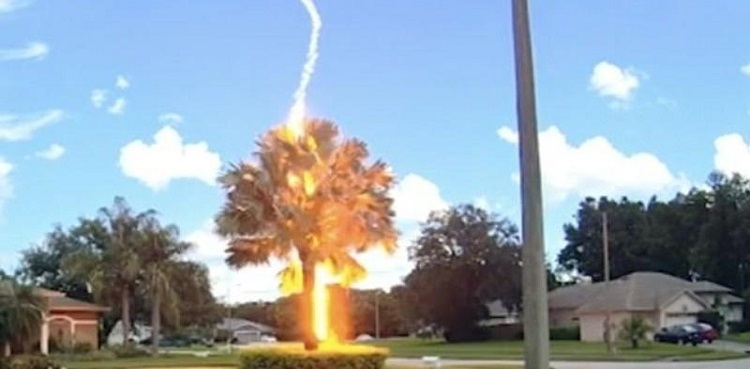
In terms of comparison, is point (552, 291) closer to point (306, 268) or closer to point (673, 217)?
point (673, 217)

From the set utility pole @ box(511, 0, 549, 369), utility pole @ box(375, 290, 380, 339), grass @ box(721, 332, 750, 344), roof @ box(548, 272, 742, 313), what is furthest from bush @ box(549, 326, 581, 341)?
utility pole @ box(511, 0, 549, 369)

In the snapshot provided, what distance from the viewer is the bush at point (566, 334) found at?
76.2m

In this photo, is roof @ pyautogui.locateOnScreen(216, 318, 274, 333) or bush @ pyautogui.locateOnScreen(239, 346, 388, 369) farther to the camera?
roof @ pyautogui.locateOnScreen(216, 318, 274, 333)

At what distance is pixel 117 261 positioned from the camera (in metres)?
67.8

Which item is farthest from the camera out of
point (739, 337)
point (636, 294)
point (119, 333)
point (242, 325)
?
point (242, 325)

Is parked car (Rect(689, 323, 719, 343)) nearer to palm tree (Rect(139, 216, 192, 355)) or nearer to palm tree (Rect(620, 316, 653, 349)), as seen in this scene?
palm tree (Rect(620, 316, 653, 349))

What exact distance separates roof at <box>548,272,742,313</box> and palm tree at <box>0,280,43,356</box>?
1348 inches

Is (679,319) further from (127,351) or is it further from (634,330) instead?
(127,351)

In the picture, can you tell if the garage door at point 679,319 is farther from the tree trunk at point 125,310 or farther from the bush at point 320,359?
the bush at point 320,359

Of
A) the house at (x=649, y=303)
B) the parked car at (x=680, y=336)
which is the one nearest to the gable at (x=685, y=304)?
the house at (x=649, y=303)

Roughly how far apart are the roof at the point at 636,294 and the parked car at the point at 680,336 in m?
4.62

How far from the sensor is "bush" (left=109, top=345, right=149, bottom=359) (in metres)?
62.9

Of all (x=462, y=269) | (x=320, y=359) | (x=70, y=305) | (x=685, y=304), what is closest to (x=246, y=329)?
(x=462, y=269)

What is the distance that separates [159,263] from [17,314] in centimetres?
2112
